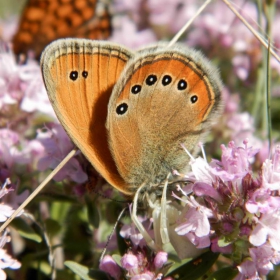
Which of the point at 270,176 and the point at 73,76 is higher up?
the point at 73,76

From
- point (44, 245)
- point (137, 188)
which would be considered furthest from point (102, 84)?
point (44, 245)

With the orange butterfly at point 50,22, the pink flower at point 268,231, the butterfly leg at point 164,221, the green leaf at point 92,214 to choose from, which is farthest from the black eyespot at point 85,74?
the orange butterfly at point 50,22

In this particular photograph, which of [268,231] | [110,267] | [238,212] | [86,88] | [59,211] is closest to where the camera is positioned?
[268,231]

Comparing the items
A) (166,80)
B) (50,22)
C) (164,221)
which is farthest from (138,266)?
(50,22)

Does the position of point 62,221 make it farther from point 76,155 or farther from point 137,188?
point 137,188

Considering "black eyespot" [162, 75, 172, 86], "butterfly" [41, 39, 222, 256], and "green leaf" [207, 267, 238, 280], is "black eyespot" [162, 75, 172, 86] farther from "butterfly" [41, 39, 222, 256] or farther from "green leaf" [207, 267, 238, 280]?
"green leaf" [207, 267, 238, 280]

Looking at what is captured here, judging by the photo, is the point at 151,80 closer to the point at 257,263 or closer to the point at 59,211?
the point at 257,263
